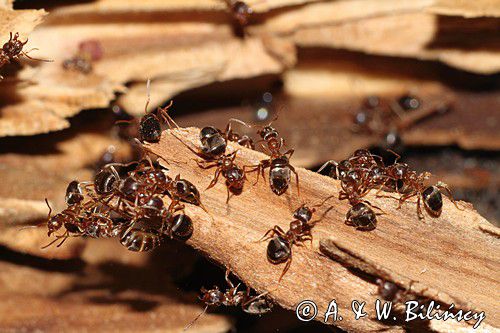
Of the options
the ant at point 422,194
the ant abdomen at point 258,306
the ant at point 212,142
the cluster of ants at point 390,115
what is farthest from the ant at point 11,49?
the cluster of ants at point 390,115

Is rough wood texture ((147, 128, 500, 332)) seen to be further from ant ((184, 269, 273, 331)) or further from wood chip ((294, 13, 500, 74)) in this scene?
wood chip ((294, 13, 500, 74))

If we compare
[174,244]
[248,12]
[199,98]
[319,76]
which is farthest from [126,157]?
[319,76]

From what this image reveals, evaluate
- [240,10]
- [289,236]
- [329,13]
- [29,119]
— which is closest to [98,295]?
[29,119]

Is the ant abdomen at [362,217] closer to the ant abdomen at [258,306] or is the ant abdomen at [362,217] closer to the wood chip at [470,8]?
the ant abdomen at [258,306]

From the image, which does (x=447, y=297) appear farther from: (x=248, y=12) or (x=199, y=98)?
(x=199, y=98)

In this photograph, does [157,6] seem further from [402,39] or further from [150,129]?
[402,39]
